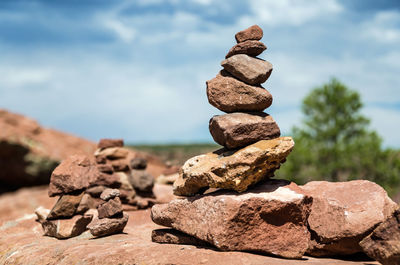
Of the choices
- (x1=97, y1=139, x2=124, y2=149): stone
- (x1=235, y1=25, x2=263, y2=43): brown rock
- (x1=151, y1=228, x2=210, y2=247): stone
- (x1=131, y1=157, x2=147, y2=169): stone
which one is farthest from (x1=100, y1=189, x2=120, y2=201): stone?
(x1=131, y1=157, x2=147, y2=169): stone

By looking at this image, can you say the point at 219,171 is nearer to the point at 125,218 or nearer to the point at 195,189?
the point at 195,189

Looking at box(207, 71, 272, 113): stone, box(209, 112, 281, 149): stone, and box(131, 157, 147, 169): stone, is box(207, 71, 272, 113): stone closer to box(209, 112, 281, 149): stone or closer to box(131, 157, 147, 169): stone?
box(209, 112, 281, 149): stone

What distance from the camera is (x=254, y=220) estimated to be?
317 inches

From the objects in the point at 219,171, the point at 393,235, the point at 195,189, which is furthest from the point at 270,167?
the point at 393,235

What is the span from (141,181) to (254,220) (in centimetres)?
777

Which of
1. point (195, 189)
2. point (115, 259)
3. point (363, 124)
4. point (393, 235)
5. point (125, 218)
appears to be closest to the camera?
point (393, 235)

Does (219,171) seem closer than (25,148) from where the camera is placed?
Yes

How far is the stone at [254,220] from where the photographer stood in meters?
7.90

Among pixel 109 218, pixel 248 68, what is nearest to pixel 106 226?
pixel 109 218

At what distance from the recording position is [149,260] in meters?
7.34

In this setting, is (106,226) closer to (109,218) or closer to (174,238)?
(109,218)

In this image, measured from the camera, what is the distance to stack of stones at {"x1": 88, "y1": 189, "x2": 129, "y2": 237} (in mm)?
9938

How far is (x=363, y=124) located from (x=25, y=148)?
23035 millimetres

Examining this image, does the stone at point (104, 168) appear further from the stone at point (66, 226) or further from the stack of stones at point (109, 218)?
the stack of stones at point (109, 218)
